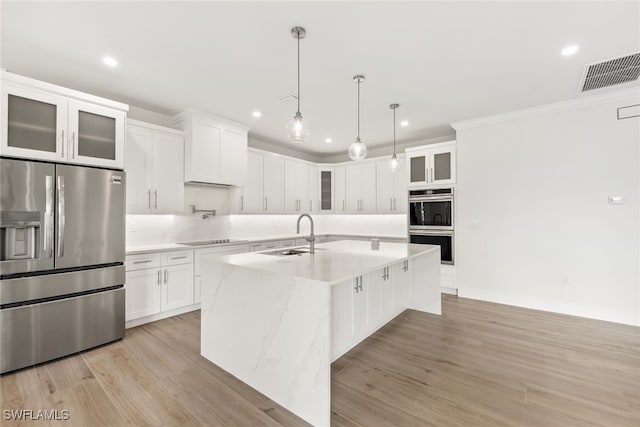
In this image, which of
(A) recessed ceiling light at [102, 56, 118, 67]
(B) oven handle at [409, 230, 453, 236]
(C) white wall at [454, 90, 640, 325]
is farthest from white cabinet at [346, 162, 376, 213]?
(A) recessed ceiling light at [102, 56, 118, 67]

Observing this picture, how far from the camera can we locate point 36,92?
8.07 feet

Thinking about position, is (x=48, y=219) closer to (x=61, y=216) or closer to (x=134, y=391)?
(x=61, y=216)

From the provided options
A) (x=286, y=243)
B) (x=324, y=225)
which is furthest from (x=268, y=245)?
(x=324, y=225)

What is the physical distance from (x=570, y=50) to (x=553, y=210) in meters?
2.13

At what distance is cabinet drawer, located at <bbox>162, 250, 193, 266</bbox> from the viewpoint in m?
3.44

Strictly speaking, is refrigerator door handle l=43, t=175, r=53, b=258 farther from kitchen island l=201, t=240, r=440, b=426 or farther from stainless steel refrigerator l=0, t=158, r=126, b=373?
kitchen island l=201, t=240, r=440, b=426

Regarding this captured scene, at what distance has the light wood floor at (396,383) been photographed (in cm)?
178

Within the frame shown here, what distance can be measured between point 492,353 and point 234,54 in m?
3.70

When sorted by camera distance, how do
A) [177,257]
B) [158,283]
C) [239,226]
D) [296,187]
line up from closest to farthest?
[158,283]
[177,257]
[239,226]
[296,187]

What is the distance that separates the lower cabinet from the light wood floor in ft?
0.78

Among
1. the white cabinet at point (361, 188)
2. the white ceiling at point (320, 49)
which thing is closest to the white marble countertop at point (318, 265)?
the white ceiling at point (320, 49)

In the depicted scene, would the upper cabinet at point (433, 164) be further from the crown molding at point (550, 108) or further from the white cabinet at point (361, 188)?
the white cabinet at point (361, 188)

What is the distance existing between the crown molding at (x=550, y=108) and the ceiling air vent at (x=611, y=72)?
1.12ft

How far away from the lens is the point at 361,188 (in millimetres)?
5875
